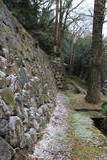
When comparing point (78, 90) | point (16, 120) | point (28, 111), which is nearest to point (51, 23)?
point (78, 90)

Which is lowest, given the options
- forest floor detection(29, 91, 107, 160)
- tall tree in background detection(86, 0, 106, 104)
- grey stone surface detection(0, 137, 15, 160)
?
forest floor detection(29, 91, 107, 160)

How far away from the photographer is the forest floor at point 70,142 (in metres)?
4.81

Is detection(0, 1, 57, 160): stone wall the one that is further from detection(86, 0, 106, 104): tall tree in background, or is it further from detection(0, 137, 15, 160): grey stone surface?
detection(86, 0, 106, 104): tall tree in background

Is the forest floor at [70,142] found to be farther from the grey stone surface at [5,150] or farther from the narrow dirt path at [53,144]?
the grey stone surface at [5,150]

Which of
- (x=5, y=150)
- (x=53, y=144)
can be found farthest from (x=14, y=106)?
(x=53, y=144)

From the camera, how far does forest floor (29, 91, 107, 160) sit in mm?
4812

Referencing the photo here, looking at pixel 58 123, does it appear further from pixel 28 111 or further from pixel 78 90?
pixel 78 90

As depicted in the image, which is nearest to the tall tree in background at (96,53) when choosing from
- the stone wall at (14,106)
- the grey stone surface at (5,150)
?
the stone wall at (14,106)

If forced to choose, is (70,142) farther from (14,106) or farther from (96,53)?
(96,53)

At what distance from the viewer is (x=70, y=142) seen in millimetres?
5637

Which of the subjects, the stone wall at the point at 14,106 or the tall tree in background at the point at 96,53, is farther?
the tall tree in background at the point at 96,53

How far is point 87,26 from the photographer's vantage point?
2508 cm

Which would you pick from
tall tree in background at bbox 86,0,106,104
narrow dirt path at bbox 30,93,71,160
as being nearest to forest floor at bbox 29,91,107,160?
narrow dirt path at bbox 30,93,71,160

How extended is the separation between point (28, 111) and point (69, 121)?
9.39 ft
